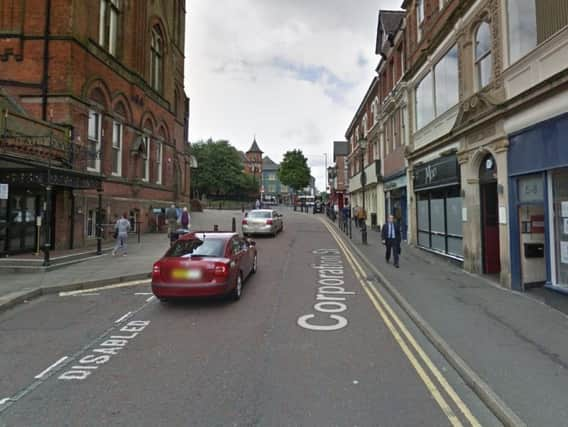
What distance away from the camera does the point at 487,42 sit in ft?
30.9

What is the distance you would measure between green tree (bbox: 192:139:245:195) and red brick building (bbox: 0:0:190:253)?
40775 mm

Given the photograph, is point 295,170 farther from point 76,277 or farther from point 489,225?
point 76,277

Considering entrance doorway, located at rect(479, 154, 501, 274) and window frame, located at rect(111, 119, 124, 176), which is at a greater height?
window frame, located at rect(111, 119, 124, 176)

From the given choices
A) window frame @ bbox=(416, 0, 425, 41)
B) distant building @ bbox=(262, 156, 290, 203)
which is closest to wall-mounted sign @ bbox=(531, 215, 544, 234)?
window frame @ bbox=(416, 0, 425, 41)

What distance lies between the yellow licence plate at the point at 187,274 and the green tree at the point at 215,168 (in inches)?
→ 2244

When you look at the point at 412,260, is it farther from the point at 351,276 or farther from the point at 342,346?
the point at 342,346

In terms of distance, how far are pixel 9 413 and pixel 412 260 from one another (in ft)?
38.7

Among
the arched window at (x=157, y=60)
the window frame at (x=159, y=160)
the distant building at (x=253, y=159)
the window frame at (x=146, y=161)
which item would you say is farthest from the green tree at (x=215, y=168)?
the window frame at (x=146, y=161)

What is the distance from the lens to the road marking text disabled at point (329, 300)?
5.85m

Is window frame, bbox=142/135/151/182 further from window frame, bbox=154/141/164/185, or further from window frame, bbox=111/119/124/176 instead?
window frame, bbox=111/119/124/176

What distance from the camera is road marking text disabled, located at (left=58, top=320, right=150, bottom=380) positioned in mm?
4141

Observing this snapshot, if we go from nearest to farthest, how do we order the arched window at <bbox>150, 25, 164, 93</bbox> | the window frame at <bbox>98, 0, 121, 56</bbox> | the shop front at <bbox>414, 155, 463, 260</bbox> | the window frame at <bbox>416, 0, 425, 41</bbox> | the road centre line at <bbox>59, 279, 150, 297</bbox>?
1. the road centre line at <bbox>59, 279, 150, 297</bbox>
2. the shop front at <bbox>414, 155, 463, 260</bbox>
3. the window frame at <bbox>416, 0, 425, 41</bbox>
4. the window frame at <bbox>98, 0, 121, 56</bbox>
5. the arched window at <bbox>150, 25, 164, 93</bbox>

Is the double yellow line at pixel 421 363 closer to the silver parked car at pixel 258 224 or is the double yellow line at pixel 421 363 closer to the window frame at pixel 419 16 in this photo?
the silver parked car at pixel 258 224

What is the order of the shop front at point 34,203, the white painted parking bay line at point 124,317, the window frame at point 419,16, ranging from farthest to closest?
the window frame at point 419,16, the shop front at point 34,203, the white painted parking bay line at point 124,317
